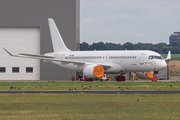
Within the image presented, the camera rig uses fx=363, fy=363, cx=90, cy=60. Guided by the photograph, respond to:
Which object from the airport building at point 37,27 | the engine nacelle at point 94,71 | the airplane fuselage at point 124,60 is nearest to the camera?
the airplane fuselage at point 124,60

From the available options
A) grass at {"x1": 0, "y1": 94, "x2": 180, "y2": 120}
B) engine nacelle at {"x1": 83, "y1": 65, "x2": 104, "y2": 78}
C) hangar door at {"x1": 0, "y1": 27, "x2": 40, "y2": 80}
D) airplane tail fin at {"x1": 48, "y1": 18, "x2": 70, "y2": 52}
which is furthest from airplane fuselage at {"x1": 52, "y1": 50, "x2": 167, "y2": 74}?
grass at {"x1": 0, "y1": 94, "x2": 180, "y2": 120}

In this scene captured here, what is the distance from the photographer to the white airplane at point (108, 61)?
49188 mm

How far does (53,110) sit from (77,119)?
3227mm

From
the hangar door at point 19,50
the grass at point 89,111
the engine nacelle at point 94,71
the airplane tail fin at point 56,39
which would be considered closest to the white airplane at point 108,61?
the engine nacelle at point 94,71

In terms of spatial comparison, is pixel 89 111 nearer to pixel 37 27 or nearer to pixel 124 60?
pixel 124 60

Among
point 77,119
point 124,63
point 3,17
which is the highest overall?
point 3,17

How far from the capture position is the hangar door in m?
64.6

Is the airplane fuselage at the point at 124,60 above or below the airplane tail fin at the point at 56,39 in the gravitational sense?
below

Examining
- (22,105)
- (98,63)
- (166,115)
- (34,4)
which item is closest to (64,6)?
(34,4)

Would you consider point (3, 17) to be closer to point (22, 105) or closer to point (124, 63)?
point (124, 63)

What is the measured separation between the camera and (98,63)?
5356 cm

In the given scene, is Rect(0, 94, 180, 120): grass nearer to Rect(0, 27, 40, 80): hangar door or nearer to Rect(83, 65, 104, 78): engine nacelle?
Rect(83, 65, 104, 78): engine nacelle

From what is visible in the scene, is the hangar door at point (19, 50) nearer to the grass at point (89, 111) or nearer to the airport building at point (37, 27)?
the airport building at point (37, 27)

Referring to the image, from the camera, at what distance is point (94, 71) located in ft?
163
